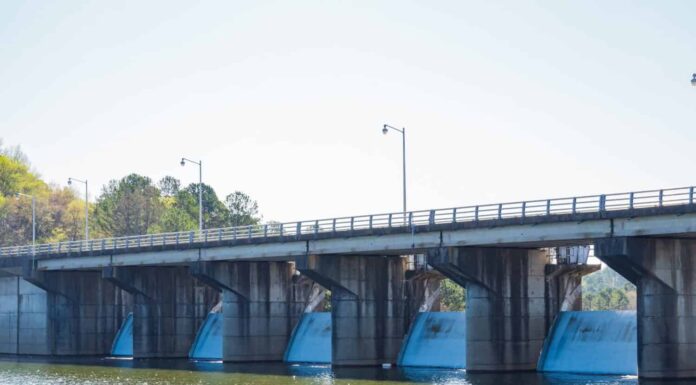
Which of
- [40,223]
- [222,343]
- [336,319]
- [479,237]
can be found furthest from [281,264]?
[40,223]

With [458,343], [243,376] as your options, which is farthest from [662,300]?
[243,376]

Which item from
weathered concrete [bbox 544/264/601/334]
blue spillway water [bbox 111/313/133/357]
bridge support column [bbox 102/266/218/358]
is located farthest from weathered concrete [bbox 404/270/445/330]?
blue spillway water [bbox 111/313/133/357]

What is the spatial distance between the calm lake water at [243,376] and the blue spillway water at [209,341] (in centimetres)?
540

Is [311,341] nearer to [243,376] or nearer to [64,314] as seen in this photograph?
[243,376]

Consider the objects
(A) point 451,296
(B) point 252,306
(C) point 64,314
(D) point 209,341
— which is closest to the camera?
(B) point 252,306

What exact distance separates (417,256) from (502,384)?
21.7 metres

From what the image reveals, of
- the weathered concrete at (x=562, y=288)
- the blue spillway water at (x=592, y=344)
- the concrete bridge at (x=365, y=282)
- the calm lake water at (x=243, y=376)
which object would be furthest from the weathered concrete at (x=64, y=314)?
the blue spillway water at (x=592, y=344)

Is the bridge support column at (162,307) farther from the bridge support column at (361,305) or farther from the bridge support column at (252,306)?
the bridge support column at (361,305)

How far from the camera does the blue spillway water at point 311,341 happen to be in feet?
319

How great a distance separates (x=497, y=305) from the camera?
7938 centimetres

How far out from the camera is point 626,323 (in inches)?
3150

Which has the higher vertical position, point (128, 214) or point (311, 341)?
point (128, 214)

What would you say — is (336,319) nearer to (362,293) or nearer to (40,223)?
(362,293)

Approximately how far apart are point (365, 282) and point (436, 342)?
617 cm
